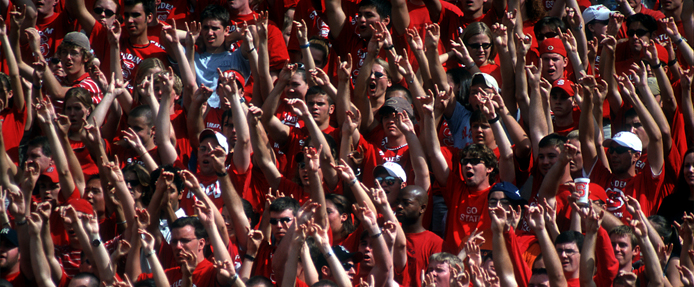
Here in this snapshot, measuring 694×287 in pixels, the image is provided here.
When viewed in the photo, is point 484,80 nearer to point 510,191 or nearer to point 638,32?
point 510,191

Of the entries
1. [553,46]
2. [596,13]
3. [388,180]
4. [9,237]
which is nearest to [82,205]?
[9,237]

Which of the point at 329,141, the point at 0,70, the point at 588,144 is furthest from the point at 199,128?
the point at 588,144

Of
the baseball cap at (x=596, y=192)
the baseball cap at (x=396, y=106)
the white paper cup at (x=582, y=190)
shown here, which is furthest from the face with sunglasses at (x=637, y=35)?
the white paper cup at (x=582, y=190)

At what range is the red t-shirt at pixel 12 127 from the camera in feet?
24.6

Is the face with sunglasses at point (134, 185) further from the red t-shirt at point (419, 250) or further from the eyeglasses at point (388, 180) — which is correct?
the red t-shirt at point (419, 250)

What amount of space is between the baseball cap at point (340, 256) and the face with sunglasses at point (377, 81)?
6.14 feet

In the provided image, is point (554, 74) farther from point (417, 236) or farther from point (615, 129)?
point (417, 236)

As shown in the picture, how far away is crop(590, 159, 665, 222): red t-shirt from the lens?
6.84 metres

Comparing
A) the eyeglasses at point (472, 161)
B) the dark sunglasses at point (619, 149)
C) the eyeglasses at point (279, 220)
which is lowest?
the eyeglasses at point (279, 220)

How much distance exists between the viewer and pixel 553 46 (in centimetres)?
805

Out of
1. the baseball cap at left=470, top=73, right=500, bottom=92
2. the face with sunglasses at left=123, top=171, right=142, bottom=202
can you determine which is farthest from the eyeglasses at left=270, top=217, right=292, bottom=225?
the baseball cap at left=470, top=73, right=500, bottom=92

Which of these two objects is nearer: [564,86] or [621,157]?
[621,157]

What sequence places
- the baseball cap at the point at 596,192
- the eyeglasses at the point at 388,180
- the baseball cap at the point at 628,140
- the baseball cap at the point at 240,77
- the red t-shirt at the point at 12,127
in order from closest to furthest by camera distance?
1. the baseball cap at the point at 596,192
2. the eyeglasses at the point at 388,180
3. the baseball cap at the point at 628,140
4. the red t-shirt at the point at 12,127
5. the baseball cap at the point at 240,77

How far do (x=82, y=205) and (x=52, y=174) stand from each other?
0.58 meters
